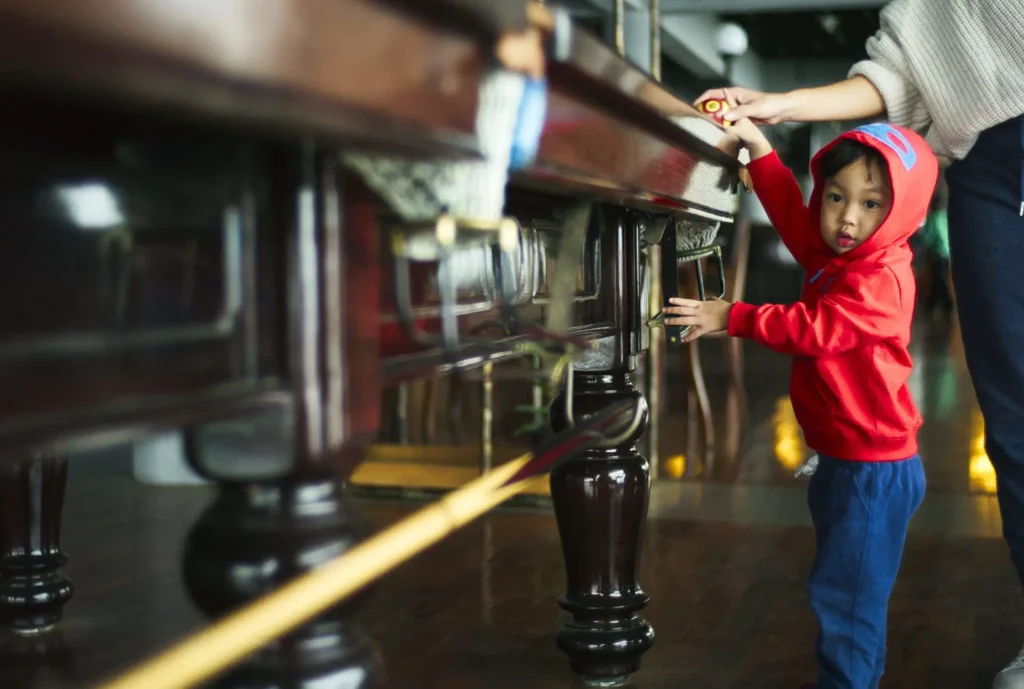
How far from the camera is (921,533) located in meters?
2.79

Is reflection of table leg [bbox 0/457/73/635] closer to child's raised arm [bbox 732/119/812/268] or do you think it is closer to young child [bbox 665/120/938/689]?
young child [bbox 665/120/938/689]

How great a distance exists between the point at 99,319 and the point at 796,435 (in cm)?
405

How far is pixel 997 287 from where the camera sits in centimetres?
175

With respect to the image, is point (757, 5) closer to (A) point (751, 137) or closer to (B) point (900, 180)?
(A) point (751, 137)

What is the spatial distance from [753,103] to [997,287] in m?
0.47

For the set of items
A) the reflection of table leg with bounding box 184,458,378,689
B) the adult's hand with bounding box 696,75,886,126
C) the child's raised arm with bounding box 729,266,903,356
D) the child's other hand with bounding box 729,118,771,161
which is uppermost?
the adult's hand with bounding box 696,75,886,126

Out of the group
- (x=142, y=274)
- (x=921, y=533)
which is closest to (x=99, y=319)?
(x=142, y=274)

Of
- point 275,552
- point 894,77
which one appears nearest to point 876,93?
point 894,77

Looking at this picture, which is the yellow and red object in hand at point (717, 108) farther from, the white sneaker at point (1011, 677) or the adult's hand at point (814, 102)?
the white sneaker at point (1011, 677)

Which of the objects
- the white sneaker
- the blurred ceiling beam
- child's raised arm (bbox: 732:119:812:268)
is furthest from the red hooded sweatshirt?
the blurred ceiling beam

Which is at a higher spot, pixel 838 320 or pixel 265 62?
pixel 265 62

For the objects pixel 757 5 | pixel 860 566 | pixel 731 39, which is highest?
pixel 757 5

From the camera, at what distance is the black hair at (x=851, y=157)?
5.35ft

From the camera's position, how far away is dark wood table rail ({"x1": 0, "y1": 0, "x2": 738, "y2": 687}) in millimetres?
422
